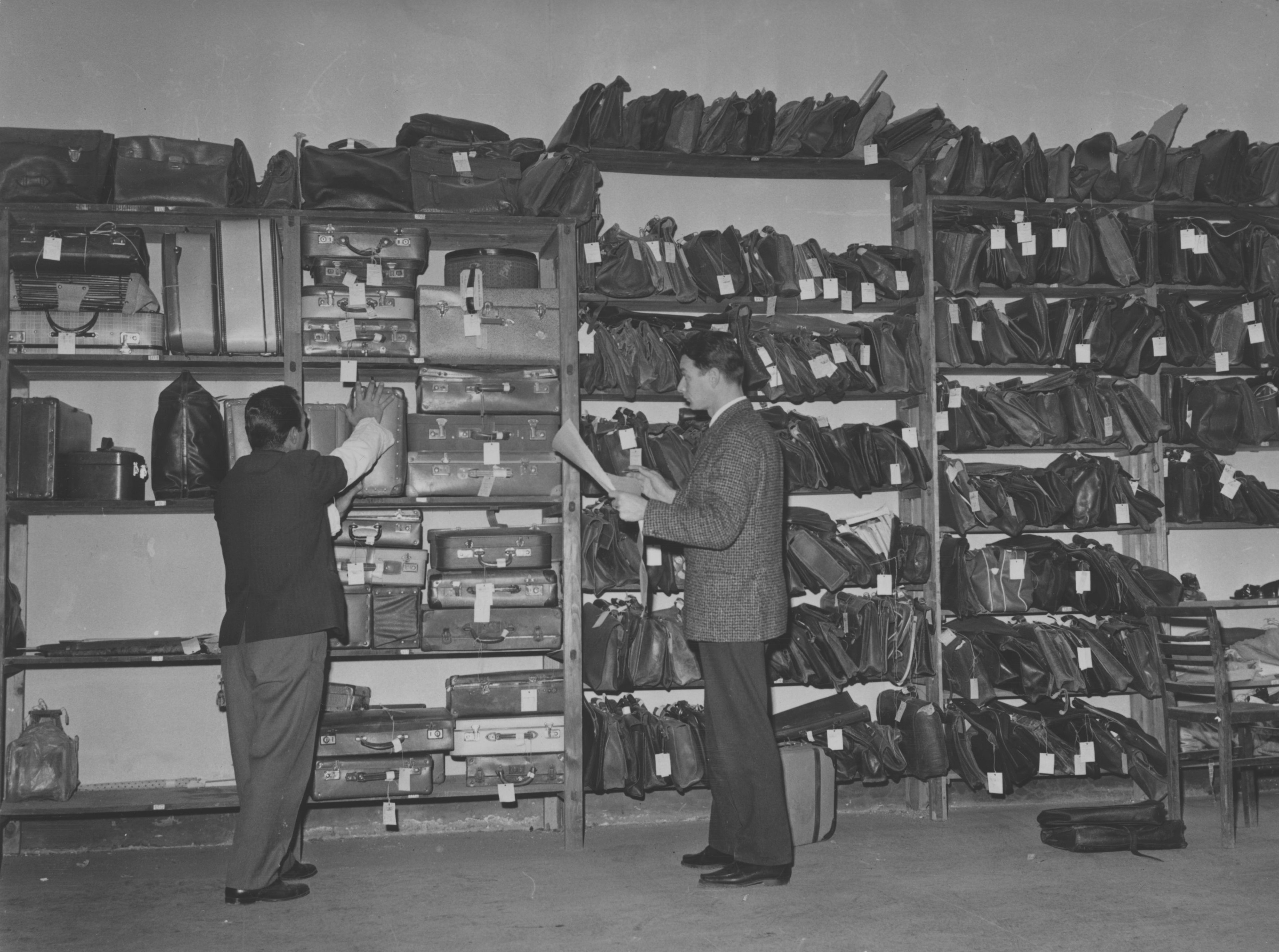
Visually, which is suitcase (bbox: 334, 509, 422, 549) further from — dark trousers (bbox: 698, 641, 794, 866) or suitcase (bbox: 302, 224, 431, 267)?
dark trousers (bbox: 698, 641, 794, 866)

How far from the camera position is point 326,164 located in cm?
492

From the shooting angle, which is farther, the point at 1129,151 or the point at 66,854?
the point at 1129,151

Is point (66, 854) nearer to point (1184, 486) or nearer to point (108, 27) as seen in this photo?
point (108, 27)

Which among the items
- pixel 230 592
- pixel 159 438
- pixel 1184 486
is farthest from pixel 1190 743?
pixel 159 438

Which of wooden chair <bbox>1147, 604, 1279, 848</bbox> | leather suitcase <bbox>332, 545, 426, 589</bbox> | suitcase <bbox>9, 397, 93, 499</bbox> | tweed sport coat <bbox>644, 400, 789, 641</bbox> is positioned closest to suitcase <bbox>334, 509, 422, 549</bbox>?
leather suitcase <bbox>332, 545, 426, 589</bbox>

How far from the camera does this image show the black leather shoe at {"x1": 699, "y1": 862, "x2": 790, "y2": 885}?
4.11m

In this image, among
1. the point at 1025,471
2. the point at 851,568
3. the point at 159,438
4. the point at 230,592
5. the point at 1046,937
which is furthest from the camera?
the point at 1025,471

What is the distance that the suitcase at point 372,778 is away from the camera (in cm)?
477

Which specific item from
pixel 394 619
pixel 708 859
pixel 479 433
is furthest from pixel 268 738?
pixel 708 859

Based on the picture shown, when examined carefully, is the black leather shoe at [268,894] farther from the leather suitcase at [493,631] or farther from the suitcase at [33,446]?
the suitcase at [33,446]

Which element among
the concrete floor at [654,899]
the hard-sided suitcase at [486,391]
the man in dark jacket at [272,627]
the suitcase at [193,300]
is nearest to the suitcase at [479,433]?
the hard-sided suitcase at [486,391]

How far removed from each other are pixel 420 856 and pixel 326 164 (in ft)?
9.66

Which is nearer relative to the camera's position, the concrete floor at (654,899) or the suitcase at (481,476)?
the concrete floor at (654,899)

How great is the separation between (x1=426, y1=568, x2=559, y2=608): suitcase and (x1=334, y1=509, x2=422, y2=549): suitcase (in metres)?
0.19
